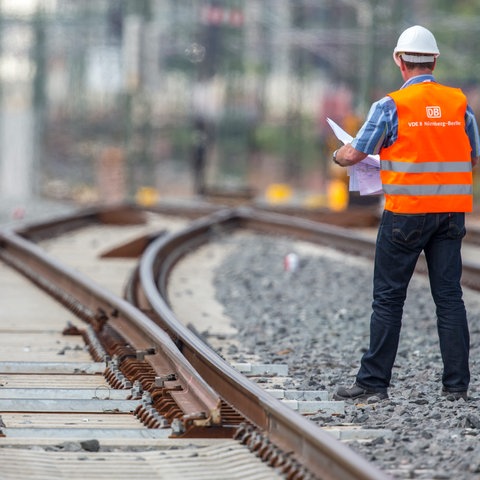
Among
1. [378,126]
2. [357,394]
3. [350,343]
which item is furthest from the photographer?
[350,343]

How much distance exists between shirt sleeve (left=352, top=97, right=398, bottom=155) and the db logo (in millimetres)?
155

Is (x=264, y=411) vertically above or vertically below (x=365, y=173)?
below

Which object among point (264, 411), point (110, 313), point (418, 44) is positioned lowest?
point (110, 313)

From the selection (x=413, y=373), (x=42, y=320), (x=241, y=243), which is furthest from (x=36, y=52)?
(x=413, y=373)

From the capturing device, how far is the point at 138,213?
19703 mm

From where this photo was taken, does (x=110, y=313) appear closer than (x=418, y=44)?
No

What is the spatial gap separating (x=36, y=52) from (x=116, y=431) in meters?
22.0

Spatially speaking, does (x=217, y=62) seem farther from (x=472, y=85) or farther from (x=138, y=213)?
(x=138, y=213)

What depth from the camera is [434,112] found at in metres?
6.18

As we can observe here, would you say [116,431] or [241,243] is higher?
[116,431]

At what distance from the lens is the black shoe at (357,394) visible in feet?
20.9

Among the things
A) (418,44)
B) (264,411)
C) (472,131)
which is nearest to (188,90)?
(472,131)

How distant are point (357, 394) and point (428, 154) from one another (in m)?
1.21

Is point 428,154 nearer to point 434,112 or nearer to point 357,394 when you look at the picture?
point 434,112
